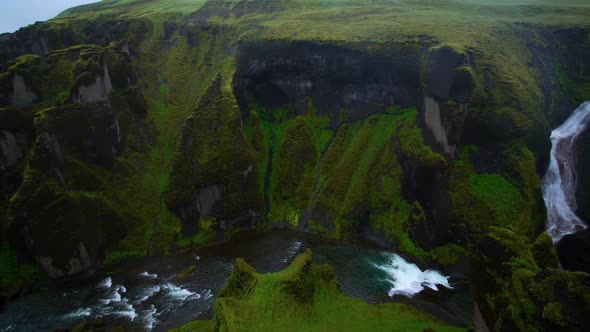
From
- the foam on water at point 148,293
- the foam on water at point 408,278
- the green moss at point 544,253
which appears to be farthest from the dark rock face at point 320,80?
the green moss at point 544,253

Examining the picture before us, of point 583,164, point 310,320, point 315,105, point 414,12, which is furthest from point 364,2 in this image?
point 310,320

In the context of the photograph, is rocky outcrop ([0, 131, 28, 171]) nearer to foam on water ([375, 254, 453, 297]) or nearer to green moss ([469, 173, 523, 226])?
foam on water ([375, 254, 453, 297])

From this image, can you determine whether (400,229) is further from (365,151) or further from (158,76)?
(158,76)

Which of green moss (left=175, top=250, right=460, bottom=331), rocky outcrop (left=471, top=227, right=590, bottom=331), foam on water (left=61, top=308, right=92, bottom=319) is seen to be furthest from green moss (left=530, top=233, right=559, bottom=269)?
foam on water (left=61, top=308, right=92, bottom=319)

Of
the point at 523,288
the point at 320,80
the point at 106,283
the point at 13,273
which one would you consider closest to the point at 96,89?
the point at 13,273

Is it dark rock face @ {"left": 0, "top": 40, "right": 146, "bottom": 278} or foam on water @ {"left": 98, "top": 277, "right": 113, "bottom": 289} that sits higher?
dark rock face @ {"left": 0, "top": 40, "right": 146, "bottom": 278}

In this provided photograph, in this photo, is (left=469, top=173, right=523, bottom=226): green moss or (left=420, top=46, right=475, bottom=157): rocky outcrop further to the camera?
(left=420, top=46, right=475, bottom=157): rocky outcrop

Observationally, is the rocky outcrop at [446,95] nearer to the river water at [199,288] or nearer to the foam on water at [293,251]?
the river water at [199,288]

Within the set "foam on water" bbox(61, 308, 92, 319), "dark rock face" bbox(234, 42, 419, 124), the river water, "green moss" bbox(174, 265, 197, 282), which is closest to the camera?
the river water
